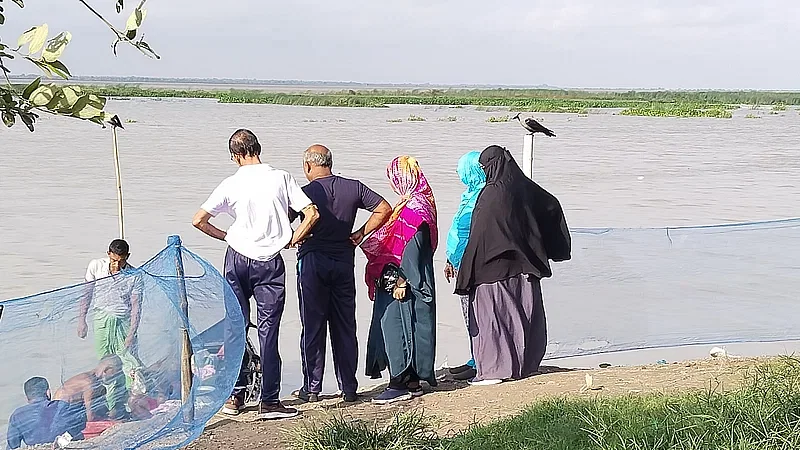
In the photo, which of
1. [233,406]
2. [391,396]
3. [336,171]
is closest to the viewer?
[233,406]

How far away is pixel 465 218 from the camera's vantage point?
6.22 meters

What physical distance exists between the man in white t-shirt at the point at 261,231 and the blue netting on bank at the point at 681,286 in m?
2.31

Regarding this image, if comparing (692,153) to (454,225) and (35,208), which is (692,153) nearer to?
(35,208)

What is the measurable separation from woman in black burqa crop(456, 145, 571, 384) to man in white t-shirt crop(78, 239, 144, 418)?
7.27ft

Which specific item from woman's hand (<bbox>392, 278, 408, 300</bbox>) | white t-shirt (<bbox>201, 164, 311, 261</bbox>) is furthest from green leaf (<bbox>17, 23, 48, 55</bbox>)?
woman's hand (<bbox>392, 278, 408, 300</bbox>)

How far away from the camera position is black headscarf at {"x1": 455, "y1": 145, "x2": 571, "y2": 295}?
5.91 m

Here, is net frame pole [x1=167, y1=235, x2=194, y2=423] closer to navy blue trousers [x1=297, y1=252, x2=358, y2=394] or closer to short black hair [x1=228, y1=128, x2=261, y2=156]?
short black hair [x1=228, y1=128, x2=261, y2=156]

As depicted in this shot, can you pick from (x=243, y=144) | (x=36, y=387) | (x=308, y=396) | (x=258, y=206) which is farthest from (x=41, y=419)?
(x=308, y=396)

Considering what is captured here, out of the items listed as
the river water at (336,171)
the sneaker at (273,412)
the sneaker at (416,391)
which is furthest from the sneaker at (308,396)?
the river water at (336,171)

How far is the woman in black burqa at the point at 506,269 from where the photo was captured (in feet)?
19.4

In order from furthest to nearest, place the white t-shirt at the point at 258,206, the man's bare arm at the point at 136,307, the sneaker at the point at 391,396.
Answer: the sneaker at the point at 391,396 < the white t-shirt at the point at 258,206 < the man's bare arm at the point at 136,307

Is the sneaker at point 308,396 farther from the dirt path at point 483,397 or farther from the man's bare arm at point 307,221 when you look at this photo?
the man's bare arm at point 307,221

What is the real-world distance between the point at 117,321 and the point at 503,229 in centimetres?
245

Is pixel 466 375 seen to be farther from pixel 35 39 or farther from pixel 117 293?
pixel 35 39
